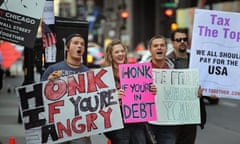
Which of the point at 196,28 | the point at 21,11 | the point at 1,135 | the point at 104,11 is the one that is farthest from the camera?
the point at 104,11

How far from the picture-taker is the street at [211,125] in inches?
383

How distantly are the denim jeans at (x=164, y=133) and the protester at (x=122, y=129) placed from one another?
0.66 feet

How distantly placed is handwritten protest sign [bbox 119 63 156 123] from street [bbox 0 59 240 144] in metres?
3.65

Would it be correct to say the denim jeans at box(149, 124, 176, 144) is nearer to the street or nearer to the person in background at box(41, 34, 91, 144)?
the person in background at box(41, 34, 91, 144)

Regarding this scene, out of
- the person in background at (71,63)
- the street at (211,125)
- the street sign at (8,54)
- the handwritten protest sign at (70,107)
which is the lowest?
the street at (211,125)

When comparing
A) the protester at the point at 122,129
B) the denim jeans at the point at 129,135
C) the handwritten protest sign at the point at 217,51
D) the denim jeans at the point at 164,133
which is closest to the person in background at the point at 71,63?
the protester at the point at 122,129

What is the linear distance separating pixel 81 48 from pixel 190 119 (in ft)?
4.81

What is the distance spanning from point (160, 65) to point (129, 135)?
0.85m

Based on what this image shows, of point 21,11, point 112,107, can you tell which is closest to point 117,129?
point 112,107

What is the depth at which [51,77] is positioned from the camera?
5.37 m

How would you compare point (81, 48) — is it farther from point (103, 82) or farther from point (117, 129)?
point (117, 129)

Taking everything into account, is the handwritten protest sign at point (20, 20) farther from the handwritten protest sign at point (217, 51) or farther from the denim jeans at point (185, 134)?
the denim jeans at point (185, 134)

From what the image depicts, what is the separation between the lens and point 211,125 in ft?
38.0

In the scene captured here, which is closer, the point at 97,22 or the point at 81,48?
the point at 81,48
